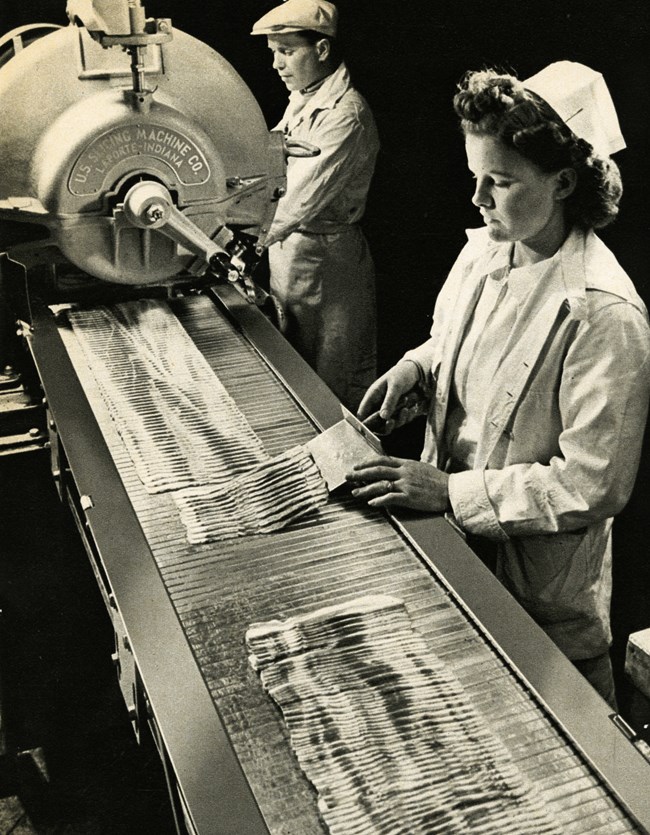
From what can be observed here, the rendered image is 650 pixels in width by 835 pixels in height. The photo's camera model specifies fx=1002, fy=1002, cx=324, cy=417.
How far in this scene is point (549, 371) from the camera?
2.00 meters

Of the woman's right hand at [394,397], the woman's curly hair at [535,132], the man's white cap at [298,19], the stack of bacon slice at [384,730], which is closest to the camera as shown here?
the stack of bacon slice at [384,730]

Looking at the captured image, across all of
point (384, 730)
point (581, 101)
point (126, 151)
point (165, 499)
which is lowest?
point (384, 730)

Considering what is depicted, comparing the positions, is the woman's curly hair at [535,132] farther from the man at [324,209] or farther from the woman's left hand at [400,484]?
the man at [324,209]

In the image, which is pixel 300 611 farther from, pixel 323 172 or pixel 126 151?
pixel 323 172

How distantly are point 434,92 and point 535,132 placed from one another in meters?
2.21

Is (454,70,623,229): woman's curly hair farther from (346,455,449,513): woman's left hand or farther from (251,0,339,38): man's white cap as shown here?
(251,0,339,38): man's white cap

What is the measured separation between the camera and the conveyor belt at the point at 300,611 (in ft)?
4.53

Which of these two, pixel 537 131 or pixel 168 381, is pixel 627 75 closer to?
pixel 537 131

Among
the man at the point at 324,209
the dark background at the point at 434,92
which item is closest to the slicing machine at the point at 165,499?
the man at the point at 324,209

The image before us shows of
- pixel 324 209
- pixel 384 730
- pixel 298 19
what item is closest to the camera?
pixel 384 730

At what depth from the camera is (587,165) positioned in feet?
6.46

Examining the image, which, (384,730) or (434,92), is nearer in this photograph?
(384,730)

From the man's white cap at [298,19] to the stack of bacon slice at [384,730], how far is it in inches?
A: 108

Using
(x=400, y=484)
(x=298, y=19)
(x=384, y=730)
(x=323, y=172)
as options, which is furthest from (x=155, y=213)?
(x=298, y=19)
